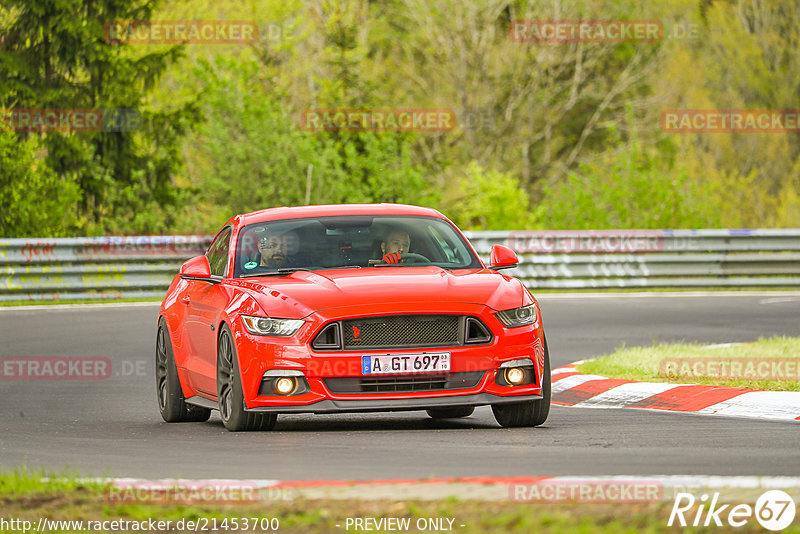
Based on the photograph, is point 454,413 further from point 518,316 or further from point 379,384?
point 379,384

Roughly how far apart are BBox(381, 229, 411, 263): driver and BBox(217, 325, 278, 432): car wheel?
1.28m

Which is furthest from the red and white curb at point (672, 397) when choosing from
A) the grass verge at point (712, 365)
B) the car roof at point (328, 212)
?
the car roof at point (328, 212)

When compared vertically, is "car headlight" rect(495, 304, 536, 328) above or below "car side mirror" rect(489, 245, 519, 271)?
below

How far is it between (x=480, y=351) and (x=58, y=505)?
11.8ft

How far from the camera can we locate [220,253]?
11281 millimetres

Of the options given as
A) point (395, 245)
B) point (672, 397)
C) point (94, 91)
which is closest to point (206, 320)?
point (395, 245)

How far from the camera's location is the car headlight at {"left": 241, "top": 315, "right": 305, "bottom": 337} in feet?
30.6

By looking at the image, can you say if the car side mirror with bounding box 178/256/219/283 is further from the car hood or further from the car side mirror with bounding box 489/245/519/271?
the car side mirror with bounding box 489/245/519/271

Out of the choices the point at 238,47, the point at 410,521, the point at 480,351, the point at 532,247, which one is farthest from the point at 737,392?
the point at 238,47

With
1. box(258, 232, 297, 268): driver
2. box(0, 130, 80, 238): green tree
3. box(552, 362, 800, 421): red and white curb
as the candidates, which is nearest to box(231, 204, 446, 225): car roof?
box(258, 232, 297, 268): driver

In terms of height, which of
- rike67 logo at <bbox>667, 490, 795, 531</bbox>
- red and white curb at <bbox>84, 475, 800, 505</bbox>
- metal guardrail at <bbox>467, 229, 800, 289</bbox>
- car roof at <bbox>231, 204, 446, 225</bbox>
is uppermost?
car roof at <bbox>231, 204, 446, 225</bbox>

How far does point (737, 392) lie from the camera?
11.3 metres

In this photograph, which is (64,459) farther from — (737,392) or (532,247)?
(532,247)

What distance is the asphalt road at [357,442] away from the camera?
745cm
